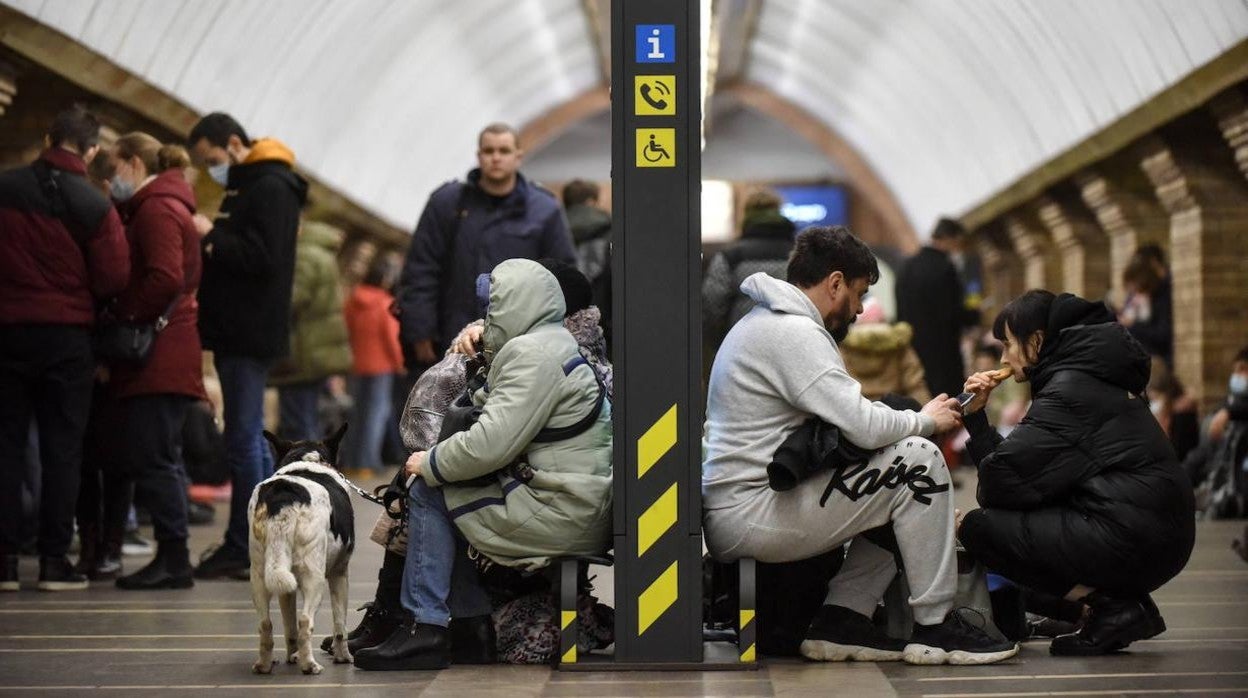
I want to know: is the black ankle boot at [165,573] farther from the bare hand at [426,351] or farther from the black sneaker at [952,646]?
the black sneaker at [952,646]

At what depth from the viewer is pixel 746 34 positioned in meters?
36.8

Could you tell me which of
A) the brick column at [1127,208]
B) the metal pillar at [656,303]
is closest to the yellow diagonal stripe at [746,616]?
the metal pillar at [656,303]

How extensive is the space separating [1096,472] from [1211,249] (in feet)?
35.8

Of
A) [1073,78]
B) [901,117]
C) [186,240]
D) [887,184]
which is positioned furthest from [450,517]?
[887,184]

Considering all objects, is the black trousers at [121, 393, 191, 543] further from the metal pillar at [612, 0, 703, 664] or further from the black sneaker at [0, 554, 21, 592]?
the metal pillar at [612, 0, 703, 664]

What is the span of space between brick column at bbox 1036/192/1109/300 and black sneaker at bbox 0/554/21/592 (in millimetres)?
16167

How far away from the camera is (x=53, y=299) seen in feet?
32.4

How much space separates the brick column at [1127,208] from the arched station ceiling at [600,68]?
532 millimetres

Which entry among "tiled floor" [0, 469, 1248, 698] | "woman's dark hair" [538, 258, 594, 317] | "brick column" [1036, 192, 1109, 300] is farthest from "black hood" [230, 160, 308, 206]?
"brick column" [1036, 192, 1109, 300]

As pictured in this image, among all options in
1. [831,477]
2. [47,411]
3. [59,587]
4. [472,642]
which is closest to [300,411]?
[59,587]

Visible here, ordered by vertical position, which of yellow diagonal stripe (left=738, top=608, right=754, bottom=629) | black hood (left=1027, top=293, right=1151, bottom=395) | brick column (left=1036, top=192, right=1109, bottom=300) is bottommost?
yellow diagonal stripe (left=738, top=608, right=754, bottom=629)

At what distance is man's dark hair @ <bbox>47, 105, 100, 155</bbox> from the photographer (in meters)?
9.95

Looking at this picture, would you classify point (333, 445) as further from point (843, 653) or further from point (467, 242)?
point (467, 242)

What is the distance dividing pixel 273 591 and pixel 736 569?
5.33 feet
